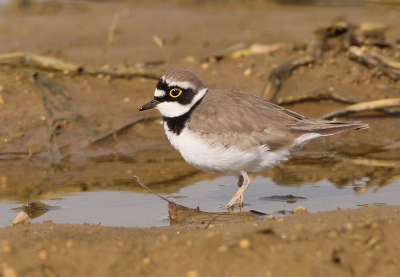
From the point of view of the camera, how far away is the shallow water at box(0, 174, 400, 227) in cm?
610

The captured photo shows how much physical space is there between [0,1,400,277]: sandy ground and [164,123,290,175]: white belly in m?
0.77

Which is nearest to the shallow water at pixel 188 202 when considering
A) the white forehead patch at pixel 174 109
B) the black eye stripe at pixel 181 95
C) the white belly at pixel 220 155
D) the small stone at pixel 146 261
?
the white belly at pixel 220 155

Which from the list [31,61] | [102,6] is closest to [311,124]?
[31,61]

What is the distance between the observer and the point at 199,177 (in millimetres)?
7734

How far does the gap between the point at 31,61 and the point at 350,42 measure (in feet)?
15.8

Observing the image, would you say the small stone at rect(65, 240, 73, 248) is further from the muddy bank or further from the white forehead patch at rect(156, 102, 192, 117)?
the white forehead patch at rect(156, 102, 192, 117)

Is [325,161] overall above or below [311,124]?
below

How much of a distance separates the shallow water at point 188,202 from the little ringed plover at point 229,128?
18.1 inches

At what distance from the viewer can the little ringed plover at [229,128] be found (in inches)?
245

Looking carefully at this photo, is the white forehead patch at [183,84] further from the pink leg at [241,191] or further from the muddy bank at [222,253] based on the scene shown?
the muddy bank at [222,253]

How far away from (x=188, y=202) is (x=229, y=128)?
0.93m

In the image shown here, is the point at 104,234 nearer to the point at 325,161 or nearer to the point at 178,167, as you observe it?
the point at 178,167

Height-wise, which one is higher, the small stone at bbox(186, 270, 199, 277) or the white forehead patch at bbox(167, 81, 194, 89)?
the white forehead patch at bbox(167, 81, 194, 89)

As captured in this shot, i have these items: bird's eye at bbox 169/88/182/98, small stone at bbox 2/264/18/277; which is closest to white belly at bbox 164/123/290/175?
bird's eye at bbox 169/88/182/98
